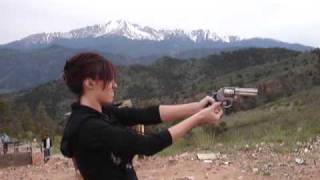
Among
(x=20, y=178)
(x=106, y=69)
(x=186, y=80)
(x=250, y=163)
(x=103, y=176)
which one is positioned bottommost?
(x=186, y=80)

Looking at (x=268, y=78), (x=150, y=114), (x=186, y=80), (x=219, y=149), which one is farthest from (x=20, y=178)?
(x=186, y=80)

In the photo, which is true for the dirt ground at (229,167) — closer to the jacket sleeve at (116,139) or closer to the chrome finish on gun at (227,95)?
the chrome finish on gun at (227,95)

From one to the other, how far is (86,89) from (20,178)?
239 inches

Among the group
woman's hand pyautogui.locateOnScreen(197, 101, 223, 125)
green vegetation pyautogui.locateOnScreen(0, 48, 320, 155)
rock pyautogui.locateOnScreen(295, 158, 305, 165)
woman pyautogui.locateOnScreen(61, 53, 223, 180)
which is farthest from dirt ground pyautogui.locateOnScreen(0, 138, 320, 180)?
woman pyautogui.locateOnScreen(61, 53, 223, 180)

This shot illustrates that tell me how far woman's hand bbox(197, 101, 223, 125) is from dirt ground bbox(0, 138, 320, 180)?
4.31m

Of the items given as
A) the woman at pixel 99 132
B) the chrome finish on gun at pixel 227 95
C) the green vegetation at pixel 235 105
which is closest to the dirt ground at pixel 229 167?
the green vegetation at pixel 235 105

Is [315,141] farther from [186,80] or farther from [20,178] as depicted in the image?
[186,80]

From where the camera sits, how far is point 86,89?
84.2 inches

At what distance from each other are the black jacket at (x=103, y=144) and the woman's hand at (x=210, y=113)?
173mm

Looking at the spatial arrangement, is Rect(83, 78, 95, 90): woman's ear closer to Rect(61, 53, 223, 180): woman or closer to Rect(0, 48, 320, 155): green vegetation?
Rect(61, 53, 223, 180): woman

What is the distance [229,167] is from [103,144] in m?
5.03

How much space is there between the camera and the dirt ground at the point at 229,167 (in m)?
6.61

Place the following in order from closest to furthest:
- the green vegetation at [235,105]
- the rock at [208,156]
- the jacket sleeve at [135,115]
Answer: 1. the jacket sleeve at [135,115]
2. the rock at [208,156]
3. the green vegetation at [235,105]

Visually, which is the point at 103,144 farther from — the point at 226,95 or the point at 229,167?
the point at 229,167
